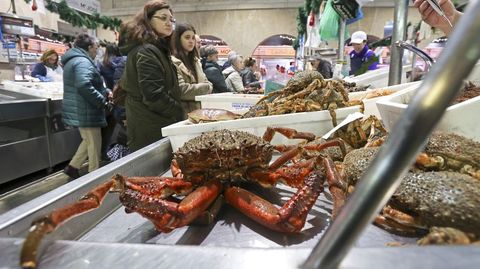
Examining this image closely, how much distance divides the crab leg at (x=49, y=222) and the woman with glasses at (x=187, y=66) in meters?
2.03

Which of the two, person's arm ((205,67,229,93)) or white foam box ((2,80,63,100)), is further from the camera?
white foam box ((2,80,63,100))

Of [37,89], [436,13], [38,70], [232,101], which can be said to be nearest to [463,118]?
[436,13]

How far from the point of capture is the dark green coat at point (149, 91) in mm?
2184

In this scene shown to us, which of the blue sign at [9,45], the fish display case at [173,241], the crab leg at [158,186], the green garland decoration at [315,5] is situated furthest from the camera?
the blue sign at [9,45]

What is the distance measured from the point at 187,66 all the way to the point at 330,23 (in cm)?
149

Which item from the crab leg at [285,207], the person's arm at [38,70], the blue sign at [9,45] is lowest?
the crab leg at [285,207]

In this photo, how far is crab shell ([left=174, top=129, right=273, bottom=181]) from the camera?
2.91ft

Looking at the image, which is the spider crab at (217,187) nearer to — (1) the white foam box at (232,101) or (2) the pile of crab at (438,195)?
(2) the pile of crab at (438,195)

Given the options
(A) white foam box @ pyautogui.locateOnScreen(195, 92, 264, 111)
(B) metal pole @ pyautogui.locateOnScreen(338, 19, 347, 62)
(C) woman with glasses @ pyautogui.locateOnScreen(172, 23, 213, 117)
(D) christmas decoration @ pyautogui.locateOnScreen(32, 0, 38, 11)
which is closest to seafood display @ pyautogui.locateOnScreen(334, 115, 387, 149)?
(A) white foam box @ pyautogui.locateOnScreen(195, 92, 264, 111)

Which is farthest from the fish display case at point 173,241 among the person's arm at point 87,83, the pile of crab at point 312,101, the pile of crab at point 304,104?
the person's arm at point 87,83

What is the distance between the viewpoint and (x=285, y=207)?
0.70 m

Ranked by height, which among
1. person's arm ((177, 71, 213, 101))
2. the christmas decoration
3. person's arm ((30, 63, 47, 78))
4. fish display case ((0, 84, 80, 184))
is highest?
the christmas decoration

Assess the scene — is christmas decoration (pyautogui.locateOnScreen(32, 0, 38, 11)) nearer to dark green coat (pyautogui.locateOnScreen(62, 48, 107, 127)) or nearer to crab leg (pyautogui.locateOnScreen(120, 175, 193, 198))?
dark green coat (pyautogui.locateOnScreen(62, 48, 107, 127))

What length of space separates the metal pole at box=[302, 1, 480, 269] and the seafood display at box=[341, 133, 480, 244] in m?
0.26
